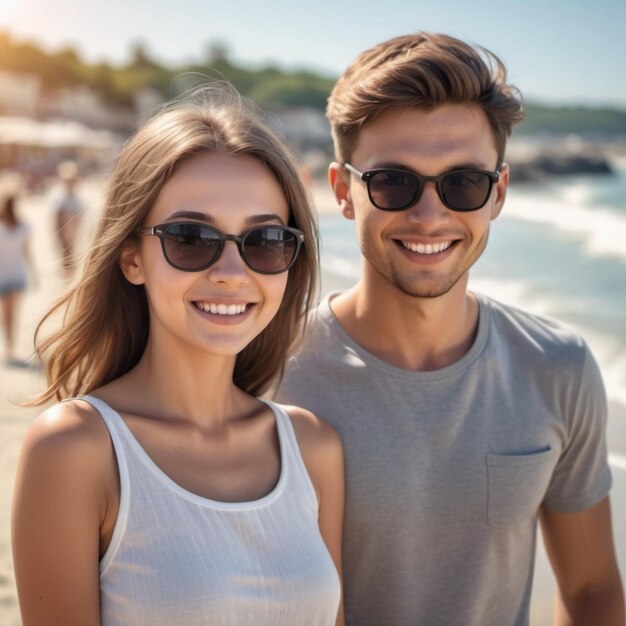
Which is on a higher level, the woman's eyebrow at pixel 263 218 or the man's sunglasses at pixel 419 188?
the man's sunglasses at pixel 419 188

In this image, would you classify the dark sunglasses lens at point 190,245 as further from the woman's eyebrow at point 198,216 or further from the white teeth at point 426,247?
the white teeth at point 426,247

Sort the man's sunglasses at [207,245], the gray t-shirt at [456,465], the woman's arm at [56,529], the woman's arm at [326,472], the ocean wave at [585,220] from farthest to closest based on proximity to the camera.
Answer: the ocean wave at [585,220] → the gray t-shirt at [456,465] → the woman's arm at [326,472] → the man's sunglasses at [207,245] → the woman's arm at [56,529]

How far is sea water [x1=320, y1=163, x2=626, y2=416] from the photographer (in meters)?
12.2

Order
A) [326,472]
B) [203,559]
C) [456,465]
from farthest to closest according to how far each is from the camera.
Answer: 1. [456,465]
2. [326,472]
3. [203,559]

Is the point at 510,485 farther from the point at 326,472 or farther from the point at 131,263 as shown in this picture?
the point at 131,263

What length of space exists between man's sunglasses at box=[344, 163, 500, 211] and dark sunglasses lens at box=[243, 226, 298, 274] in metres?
0.54

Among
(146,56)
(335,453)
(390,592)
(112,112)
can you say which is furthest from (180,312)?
(146,56)

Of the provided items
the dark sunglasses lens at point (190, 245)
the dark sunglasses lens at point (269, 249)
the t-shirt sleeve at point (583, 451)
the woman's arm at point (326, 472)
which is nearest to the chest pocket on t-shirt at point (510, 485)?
the t-shirt sleeve at point (583, 451)

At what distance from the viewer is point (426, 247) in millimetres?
2707

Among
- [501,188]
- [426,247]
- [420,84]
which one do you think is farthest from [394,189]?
[501,188]

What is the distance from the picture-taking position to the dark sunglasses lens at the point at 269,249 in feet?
7.08

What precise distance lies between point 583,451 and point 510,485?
32 cm

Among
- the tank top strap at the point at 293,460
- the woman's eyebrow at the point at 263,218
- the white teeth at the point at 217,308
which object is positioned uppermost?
the woman's eyebrow at the point at 263,218

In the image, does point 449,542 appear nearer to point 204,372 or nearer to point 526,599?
point 526,599
